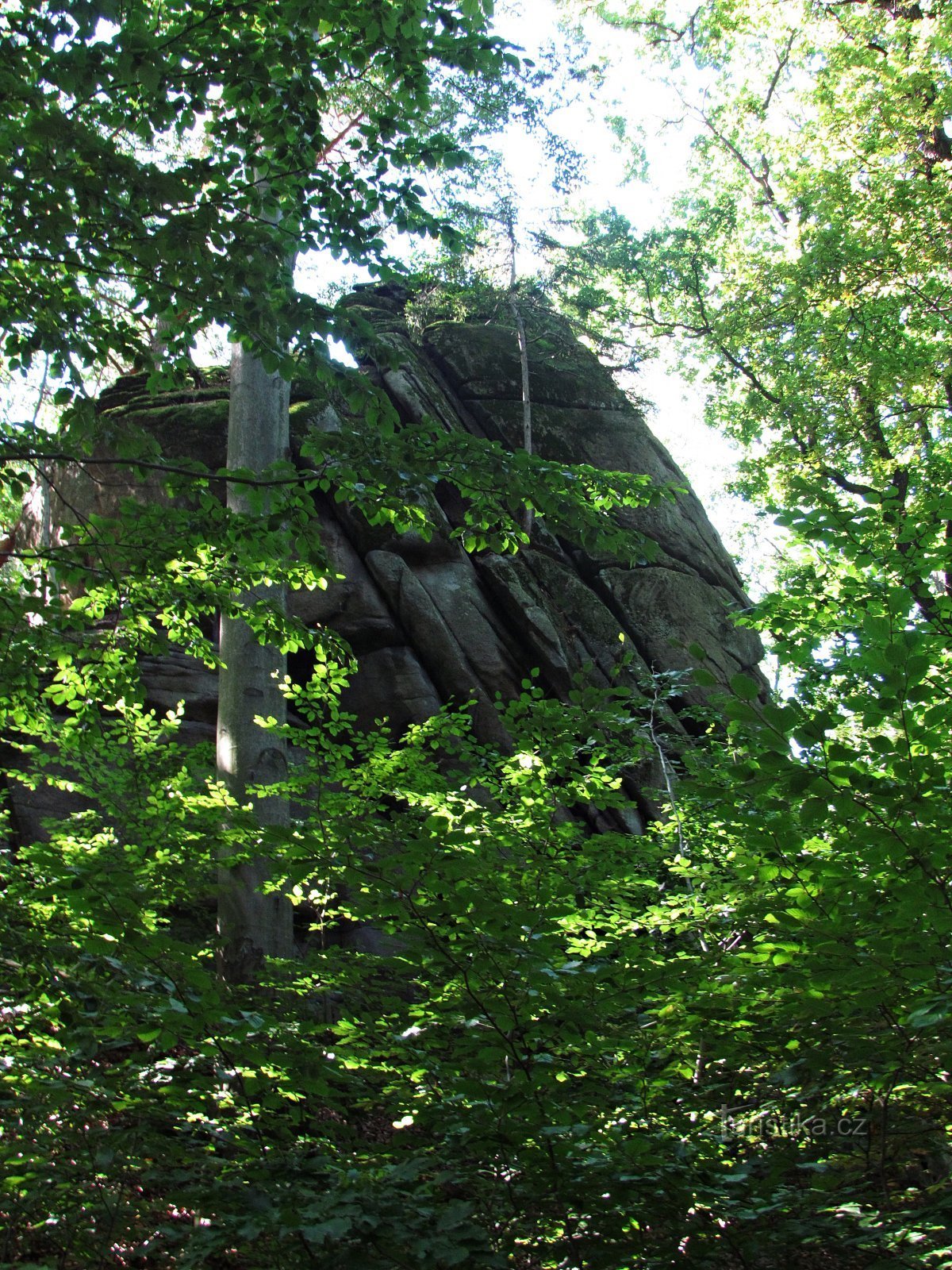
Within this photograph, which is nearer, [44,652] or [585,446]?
[44,652]

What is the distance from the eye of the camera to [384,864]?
308 centimetres

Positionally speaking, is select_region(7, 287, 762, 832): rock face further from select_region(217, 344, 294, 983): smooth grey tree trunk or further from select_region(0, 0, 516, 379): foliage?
select_region(0, 0, 516, 379): foliage

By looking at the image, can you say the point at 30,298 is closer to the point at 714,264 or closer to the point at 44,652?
the point at 44,652

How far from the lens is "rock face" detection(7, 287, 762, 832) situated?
1259cm

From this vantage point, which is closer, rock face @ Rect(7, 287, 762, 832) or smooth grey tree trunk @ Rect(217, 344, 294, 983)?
smooth grey tree trunk @ Rect(217, 344, 294, 983)

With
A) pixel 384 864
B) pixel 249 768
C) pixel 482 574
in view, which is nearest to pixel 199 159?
pixel 384 864

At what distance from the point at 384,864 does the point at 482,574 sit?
1108 centimetres

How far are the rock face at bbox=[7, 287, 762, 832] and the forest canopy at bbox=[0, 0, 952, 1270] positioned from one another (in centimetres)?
426

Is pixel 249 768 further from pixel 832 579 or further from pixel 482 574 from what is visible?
pixel 482 574

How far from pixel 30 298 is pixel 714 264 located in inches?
647

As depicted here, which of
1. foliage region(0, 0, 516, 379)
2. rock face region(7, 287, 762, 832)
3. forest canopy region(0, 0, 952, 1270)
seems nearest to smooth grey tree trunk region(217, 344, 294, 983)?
forest canopy region(0, 0, 952, 1270)

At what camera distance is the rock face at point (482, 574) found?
12594 mm

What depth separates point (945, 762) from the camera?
10.5 ft

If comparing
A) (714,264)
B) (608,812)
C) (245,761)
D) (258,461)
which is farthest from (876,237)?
(245,761)
